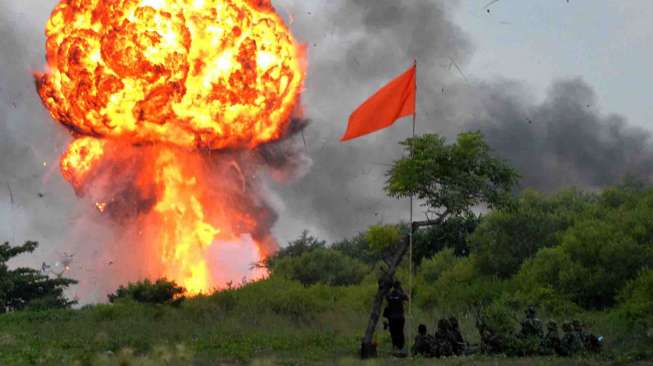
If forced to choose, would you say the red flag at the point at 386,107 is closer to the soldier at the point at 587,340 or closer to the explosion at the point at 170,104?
the soldier at the point at 587,340

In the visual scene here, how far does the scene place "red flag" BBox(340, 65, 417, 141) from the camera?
2511 cm

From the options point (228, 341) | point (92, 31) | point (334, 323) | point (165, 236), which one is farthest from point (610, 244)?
point (92, 31)

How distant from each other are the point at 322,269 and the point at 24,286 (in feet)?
70.3

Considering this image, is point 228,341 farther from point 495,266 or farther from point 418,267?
point 418,267

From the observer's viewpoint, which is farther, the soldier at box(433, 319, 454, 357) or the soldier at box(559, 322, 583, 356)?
the soldier at box(433, 319, 454, 357)

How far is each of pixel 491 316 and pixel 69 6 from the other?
1604 inches

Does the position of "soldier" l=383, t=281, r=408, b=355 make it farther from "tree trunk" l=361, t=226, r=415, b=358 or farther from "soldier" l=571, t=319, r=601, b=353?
"soldier" l=571, t=319, r=601, b=353

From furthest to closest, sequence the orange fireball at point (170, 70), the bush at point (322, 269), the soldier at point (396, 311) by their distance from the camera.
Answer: the bush at point (322, 269)
the orange fireball at point (170, 70)
the soldier at point (396, 311)

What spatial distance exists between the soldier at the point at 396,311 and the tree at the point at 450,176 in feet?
3.95

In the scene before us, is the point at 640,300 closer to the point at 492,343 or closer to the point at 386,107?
the point at 492,343

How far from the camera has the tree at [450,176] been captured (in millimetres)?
27469

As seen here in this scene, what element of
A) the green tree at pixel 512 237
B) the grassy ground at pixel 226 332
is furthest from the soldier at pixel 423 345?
the green tree at pixel 512 237

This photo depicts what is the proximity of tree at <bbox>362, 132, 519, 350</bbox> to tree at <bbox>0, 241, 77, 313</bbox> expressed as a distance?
3625 cm

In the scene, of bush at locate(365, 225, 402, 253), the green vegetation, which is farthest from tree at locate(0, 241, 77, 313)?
bush at locate(365, 225, 402, 253)
